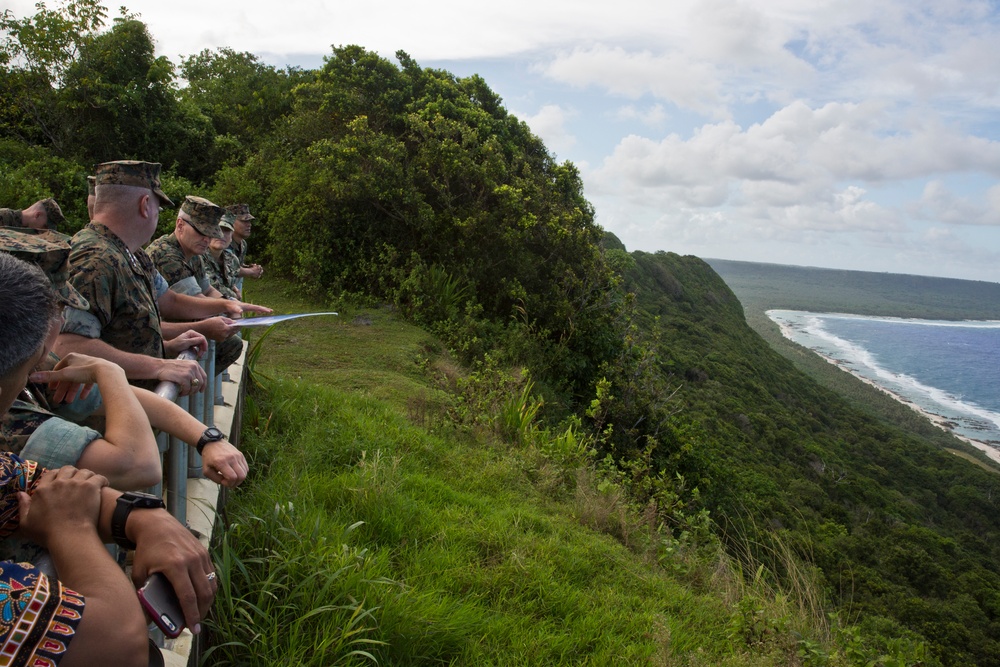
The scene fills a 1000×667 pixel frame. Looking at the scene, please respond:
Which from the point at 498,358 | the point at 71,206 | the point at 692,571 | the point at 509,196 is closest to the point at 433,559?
the point at 692,571

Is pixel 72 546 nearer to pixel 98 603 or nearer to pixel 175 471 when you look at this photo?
pixel 98 603

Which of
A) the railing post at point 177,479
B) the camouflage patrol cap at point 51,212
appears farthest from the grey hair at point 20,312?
the camouflage patrol cap at point 51,212

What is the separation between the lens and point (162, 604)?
136cm

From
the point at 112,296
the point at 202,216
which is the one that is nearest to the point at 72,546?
the point at 112,296

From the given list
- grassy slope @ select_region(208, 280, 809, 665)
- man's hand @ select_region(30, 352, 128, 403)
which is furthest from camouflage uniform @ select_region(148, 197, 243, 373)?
man's hand @ select_region(30, 352, 128, 403)

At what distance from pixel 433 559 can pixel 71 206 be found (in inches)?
425

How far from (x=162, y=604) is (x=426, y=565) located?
2327 mm

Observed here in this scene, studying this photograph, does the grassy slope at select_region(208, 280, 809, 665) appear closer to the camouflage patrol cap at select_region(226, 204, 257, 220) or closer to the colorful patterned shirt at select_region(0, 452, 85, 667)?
the colorful patterned shirt at select_region(0, 452, 85, 667)

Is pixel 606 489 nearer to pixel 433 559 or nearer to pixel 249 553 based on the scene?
pixel 433 559

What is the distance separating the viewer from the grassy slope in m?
2.79

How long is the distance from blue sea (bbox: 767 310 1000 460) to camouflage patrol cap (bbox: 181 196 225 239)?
73829mm

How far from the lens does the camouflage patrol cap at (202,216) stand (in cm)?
404

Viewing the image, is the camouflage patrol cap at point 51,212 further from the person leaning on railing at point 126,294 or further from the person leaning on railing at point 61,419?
the person leaning on railing at point 61,419

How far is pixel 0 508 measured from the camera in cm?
136
